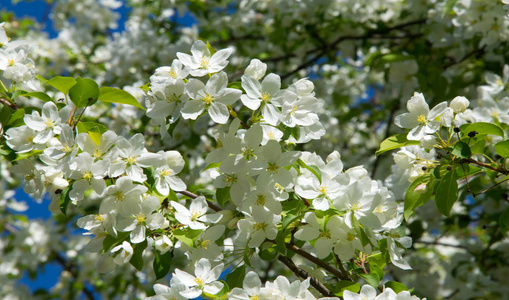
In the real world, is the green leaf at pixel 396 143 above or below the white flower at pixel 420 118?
below

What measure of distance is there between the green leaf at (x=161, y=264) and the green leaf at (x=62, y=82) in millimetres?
619

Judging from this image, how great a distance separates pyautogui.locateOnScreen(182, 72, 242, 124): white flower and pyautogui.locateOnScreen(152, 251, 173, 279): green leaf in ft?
1.46

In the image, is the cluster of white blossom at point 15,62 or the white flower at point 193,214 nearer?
the white flower at point 193,214

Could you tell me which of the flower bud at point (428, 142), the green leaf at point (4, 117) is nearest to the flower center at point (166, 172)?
the green leaf at point (4, 117)

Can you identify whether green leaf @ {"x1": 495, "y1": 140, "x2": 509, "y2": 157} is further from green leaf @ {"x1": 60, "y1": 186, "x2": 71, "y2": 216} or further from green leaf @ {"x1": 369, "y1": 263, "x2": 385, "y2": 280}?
green leaf @ {"x1": 60, "y1": 186, "x2": 71, "y2": 216}

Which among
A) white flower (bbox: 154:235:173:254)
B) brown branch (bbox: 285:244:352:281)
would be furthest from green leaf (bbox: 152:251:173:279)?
brown branch (bbox: 285:244:352:281)

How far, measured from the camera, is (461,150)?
1.53 metres

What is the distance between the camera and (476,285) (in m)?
3.70

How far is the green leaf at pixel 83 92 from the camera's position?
5.54 feet

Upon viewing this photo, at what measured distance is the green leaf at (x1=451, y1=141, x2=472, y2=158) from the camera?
4.99 ft

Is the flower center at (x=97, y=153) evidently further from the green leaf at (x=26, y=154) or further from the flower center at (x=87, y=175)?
the green leaf at (x=26, y=154)

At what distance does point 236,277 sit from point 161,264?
244 mm

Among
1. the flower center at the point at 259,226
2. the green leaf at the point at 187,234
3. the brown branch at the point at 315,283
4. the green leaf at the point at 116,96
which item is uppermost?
the green leaf at the point at 116,96

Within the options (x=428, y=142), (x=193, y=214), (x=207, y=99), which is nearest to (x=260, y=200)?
(x=193, y=214)
